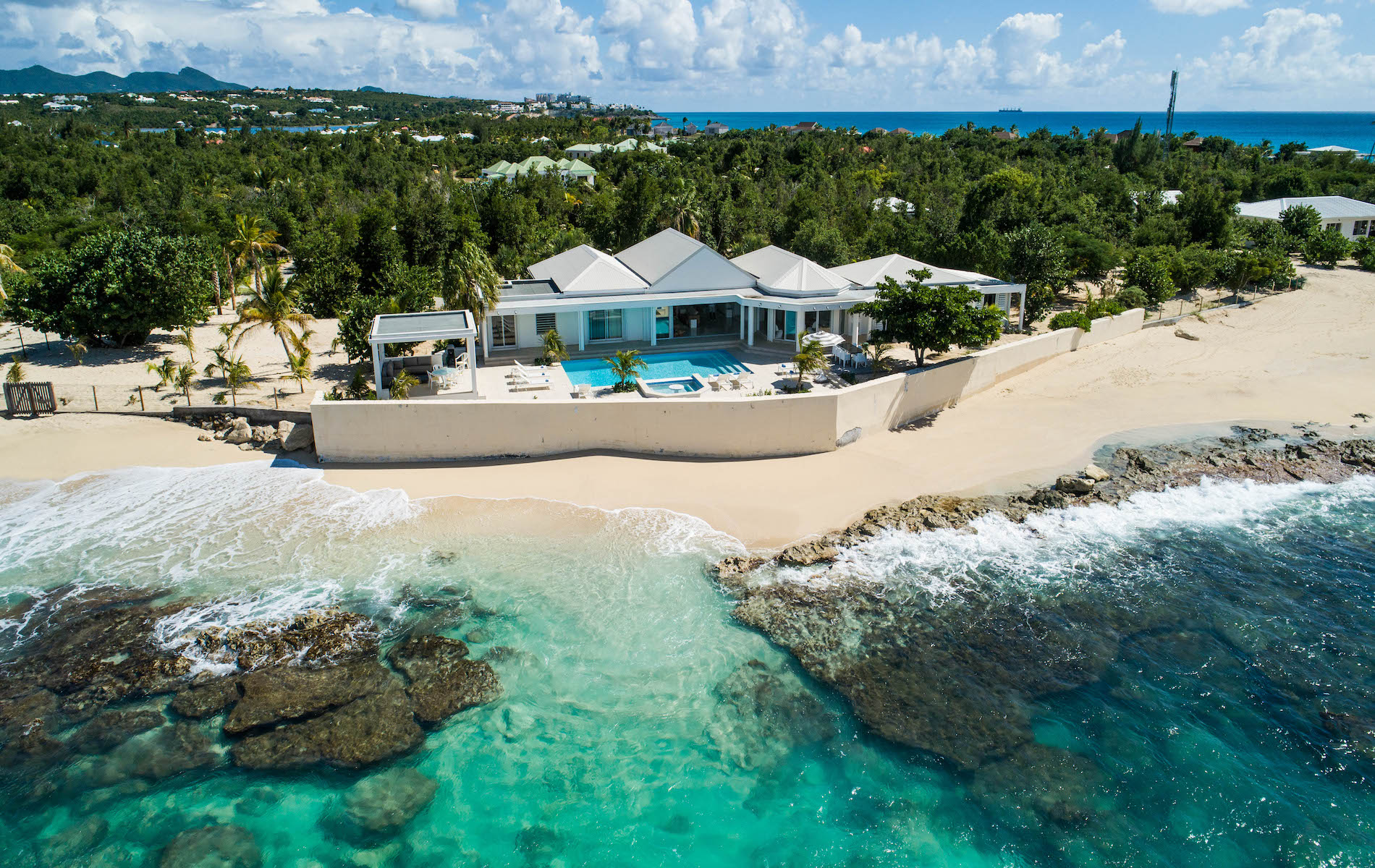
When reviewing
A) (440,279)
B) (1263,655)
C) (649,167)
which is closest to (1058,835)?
(1263,655)

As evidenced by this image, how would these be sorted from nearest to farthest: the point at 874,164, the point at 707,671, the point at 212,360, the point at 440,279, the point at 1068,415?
1. the point at 707,671
2. the point at 1068,415
3. the point at 212,360
4. the point at 440,279
5. the point at 874,164

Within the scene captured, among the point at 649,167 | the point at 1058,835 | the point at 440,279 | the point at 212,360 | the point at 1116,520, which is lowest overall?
the point at 1058,835

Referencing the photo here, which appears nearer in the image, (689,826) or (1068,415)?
(689,826)

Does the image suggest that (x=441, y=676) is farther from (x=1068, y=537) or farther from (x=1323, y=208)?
(x=1323, y=208)

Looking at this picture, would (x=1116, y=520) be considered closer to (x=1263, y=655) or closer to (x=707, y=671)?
(x=1263, y=655)

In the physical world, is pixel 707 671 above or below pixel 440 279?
below

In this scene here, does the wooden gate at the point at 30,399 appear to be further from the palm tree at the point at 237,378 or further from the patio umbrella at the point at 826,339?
the patio umbrella at the point at 826,339

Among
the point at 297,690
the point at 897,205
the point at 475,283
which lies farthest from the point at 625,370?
the point at 897,205

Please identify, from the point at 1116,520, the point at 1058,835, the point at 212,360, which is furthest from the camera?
the point at 212,360

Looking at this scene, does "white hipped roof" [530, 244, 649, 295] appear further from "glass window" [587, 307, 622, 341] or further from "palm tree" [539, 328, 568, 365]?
"palm tree" [539, 328, 568, 365]
